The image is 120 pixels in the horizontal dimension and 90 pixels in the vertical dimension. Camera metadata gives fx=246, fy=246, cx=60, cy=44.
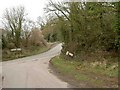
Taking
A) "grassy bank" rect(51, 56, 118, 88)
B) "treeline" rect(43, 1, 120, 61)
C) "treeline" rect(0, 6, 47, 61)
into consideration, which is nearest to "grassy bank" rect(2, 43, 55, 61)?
"treeline" rect(0, 6, 47, 61)

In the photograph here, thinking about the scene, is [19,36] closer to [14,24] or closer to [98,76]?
[14,24]

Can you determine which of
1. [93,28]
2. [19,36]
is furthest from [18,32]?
[93,28]

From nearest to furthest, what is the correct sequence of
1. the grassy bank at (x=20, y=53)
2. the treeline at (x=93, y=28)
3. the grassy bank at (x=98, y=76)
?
the grassy bank at (x=98, y=76) < the treeline at (x=93, y=28) < the grassy bank at (x=20, y=53)

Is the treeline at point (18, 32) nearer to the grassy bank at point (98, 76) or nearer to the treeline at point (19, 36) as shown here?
the treeline at point (19, 36)

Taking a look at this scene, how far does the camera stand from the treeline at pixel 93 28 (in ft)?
57.9

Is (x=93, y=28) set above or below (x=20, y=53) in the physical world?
above

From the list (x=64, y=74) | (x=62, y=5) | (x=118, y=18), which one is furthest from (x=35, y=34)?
(x=118, y=18)

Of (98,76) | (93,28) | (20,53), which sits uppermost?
(93,28)

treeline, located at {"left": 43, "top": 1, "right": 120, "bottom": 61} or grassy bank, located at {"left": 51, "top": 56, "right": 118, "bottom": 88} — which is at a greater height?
treeline, located at {"left": 43, "top": 1, "right": 120, "bottom": 61}

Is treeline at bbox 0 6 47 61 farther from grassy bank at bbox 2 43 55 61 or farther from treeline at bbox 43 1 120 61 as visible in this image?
treeline at bbox 43 1 120 61

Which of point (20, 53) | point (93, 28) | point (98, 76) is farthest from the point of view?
point (20, 53)

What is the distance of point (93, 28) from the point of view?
21625mm

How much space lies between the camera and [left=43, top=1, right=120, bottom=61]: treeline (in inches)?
695

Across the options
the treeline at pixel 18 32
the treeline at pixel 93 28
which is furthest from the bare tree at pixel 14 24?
the treeline at pixel 93 28
